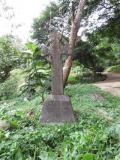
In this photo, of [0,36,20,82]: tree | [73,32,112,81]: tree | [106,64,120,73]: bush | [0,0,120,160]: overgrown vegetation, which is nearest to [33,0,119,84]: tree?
[0,0,120,160]: overgrown vegetation

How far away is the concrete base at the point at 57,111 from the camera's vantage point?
22.7 ft

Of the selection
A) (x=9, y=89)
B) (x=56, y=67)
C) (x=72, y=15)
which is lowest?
(x=9, y=89)

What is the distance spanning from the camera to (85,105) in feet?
27.7

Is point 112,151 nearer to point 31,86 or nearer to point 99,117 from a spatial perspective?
point 99,117

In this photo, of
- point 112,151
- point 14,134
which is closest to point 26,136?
point 14,134

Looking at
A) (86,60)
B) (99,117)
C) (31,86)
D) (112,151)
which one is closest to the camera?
(112,151)

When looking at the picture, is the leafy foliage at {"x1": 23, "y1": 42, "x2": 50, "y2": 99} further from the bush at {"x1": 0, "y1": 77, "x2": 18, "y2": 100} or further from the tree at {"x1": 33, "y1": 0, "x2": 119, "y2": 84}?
the bush at {"x1": 0, "y1": 77, "x2": 18, "y2": 100}

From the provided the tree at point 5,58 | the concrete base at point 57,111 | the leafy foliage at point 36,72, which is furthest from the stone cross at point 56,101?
the tree at point 5,58

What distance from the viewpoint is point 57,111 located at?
23.1 ft

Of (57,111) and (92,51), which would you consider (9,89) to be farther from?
(92,51)

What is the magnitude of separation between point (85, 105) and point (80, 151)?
14.5ft

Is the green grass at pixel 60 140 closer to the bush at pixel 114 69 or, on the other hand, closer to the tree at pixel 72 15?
the tree at pixel 72 15

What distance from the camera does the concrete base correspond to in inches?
272

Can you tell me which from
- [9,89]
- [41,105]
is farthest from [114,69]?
[41,105]
